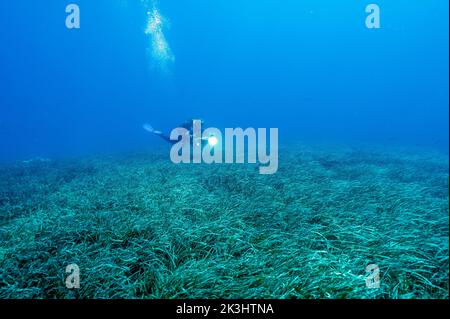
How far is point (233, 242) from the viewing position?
3488 mm

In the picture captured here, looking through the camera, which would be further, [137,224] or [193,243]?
[137,224]

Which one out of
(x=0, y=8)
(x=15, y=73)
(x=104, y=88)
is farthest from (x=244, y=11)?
(x=15, y=73)

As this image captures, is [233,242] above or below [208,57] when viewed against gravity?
below

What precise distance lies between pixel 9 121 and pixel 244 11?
476 ft

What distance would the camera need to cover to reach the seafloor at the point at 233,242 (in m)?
2.62

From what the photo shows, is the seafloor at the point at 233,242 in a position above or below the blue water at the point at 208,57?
below

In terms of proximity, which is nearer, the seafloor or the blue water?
the seafloor

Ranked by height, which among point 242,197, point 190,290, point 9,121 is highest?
point 9,121

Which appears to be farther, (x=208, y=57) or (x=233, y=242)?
(x=208, y=57)

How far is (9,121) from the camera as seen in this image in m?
129

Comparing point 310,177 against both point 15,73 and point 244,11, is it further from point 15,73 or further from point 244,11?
point 15,73

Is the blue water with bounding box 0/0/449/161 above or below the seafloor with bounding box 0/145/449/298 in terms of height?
above

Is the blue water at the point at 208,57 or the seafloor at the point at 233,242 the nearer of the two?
the seafloor at the point at 233,242

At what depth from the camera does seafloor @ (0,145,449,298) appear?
2.62m
